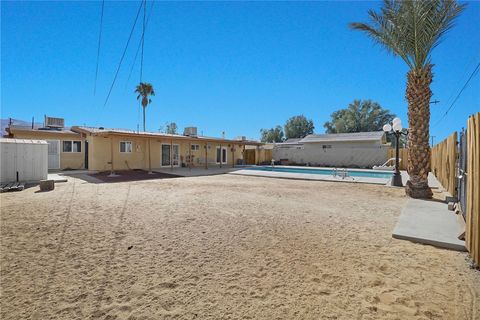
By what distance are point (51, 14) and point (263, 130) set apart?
47.1m

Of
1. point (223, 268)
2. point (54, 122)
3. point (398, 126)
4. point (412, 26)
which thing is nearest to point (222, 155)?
point (54, 122)

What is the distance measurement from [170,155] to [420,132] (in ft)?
55.9

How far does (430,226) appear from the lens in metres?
4.87

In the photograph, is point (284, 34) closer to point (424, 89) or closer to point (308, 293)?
point (424, 89)

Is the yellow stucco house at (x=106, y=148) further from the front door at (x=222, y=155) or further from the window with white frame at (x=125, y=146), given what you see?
the front door at (x=222, y=155)

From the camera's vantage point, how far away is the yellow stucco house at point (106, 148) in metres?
16.0

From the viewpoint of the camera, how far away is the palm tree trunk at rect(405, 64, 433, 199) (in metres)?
8.00

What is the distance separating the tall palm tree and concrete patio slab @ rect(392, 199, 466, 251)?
5.62 ft

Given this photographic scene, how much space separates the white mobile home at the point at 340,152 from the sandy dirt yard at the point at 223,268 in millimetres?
19071

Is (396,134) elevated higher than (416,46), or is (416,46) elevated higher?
(416,46)

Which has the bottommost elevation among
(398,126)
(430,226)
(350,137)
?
(430,226)

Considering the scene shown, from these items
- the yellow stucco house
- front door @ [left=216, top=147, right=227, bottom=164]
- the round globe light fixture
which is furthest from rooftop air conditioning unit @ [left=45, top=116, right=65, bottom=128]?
the round globe light fixture

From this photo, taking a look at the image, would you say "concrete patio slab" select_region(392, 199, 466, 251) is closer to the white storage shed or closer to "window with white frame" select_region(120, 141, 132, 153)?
the white storage shed

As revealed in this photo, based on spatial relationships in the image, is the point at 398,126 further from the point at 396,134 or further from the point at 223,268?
the point at 223,268
